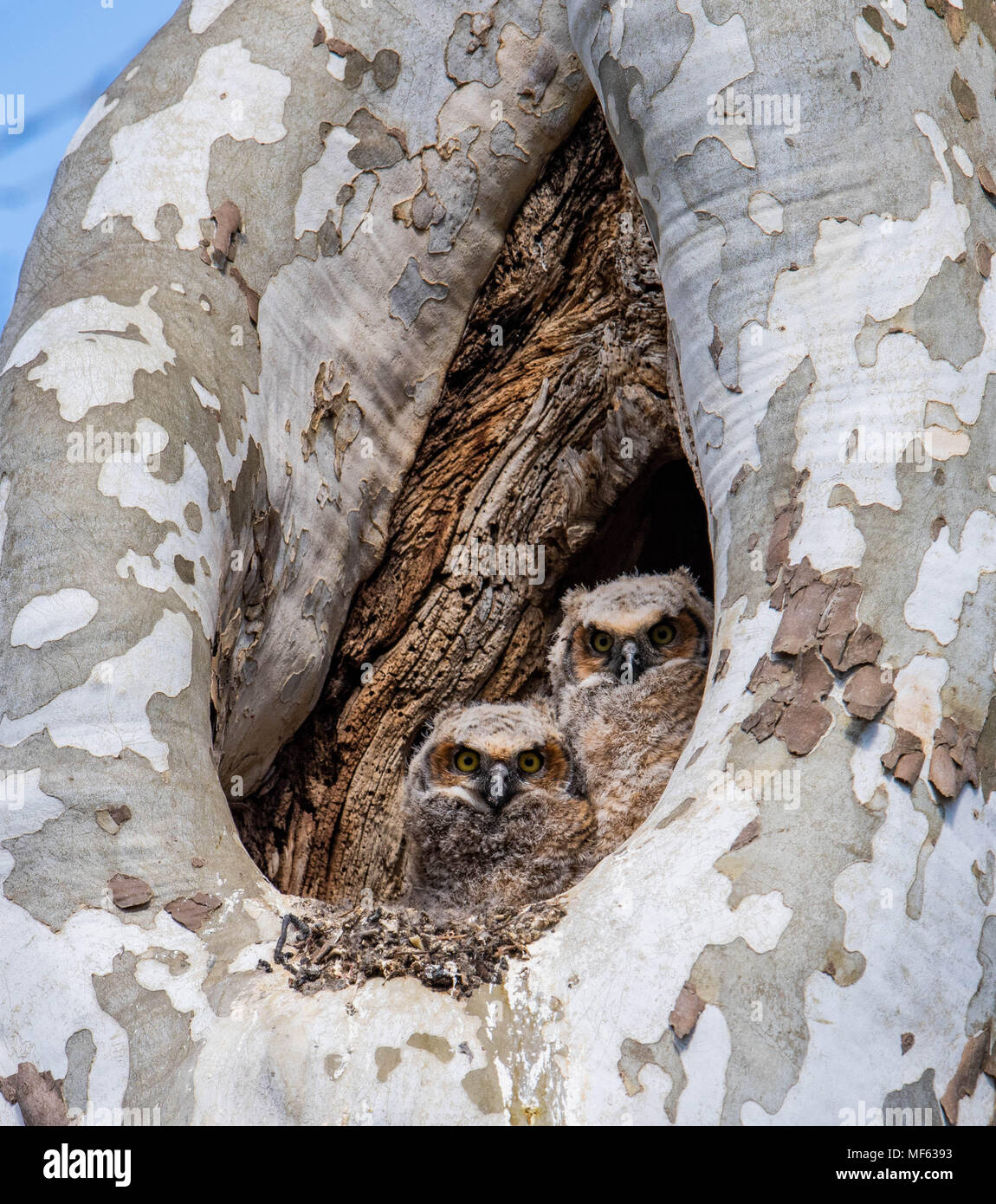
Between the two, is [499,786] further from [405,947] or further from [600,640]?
[405,947]

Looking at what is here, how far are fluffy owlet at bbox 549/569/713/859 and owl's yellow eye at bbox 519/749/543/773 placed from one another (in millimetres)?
165

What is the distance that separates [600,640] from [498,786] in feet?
2.21

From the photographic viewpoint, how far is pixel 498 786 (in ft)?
11.4

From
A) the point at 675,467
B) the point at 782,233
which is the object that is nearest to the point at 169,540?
the point at 782,233

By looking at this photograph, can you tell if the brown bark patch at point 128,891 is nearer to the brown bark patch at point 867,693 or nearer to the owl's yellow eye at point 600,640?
the brown bark patch at point 867,693

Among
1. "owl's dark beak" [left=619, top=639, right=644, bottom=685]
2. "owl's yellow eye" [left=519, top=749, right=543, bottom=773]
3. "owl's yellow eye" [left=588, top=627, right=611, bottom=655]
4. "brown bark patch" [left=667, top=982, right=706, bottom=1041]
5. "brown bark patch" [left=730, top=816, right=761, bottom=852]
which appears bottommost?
"brown bark patch" [left=667, top=982, right=706, bottom=1041]

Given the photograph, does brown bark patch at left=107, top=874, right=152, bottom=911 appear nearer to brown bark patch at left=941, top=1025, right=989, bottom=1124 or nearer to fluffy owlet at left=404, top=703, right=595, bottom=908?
brown bark patch at left=941, top=1025, right=989, bottom=1124

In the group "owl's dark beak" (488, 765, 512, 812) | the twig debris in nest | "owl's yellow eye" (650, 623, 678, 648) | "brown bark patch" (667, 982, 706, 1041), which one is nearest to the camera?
"brown bark patch" (667, 982, 706, 1041)

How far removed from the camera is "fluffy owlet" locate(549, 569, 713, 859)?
3.58 meters

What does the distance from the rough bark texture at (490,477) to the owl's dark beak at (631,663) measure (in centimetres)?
41

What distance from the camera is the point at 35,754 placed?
2.16 m

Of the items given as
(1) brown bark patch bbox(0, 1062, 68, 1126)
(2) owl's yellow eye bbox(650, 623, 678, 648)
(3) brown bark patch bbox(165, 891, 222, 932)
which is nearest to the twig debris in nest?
(3) brown bark patch bbox(165, 891, 222, 932)

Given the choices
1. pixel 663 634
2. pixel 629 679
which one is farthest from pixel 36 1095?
pixel 663 634

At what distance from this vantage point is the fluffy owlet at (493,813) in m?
3.49
